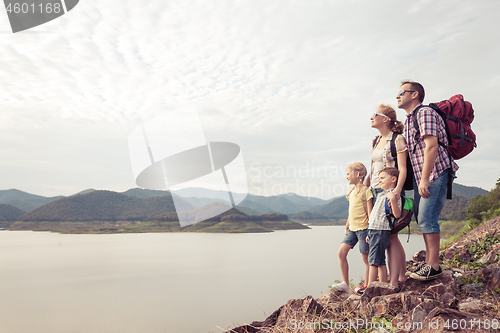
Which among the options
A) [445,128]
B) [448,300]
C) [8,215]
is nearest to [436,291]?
[448,300]

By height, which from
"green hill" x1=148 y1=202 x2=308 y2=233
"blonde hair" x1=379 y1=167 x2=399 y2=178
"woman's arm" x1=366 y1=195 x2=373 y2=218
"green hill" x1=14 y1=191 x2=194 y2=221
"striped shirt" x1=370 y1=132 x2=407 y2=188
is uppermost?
"striped shirt" x1=370 y1=132 x2=407 y2=188

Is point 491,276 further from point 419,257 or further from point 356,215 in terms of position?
point 419,257

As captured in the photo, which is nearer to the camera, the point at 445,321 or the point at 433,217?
the point at 445,321

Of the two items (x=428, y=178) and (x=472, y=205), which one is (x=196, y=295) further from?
(x=472, y=205)

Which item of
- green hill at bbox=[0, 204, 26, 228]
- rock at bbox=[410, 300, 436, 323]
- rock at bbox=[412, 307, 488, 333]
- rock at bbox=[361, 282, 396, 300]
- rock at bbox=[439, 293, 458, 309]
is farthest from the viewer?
green hill at bbox=[0, 204, 26, 228]

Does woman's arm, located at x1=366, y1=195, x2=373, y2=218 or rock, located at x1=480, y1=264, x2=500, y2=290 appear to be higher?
woman's arm, located at x1=366, y1=195, x2=373, y2=218

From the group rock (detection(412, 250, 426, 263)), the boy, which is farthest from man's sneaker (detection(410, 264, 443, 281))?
rock (detection(412, 250, 426, 263))

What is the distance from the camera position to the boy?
361cm

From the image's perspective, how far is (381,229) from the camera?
3.61 meters

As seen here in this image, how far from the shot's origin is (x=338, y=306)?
364cm

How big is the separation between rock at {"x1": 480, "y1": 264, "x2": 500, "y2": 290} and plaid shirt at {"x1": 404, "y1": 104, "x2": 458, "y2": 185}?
1328mm

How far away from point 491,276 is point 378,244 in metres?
1.40

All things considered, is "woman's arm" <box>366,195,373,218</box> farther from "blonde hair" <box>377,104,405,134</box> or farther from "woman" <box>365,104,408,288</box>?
"blonde hair" <box>377,104,405,134</box>

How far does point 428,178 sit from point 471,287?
143 centimetres
